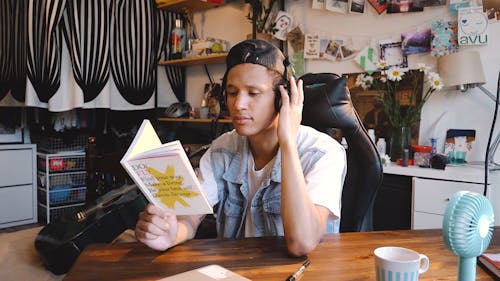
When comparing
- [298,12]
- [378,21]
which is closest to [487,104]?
[378,21]

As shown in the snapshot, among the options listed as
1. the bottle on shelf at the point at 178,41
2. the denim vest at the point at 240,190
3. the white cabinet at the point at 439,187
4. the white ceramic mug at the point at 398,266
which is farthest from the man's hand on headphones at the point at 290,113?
the bottle on shelf at the point at 178,41

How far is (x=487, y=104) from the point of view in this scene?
7.04ft

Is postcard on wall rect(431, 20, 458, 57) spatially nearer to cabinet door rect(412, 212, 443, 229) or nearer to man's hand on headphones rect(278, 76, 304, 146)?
cabinet door rect(412, 212, 443, 229)

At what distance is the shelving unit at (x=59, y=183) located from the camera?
10.7 ft

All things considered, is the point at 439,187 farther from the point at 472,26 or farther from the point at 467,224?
the point at 467,224

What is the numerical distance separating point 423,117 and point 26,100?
2701 mm

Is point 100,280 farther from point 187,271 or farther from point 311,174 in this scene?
point 311,174

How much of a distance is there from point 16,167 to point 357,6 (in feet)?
9.70

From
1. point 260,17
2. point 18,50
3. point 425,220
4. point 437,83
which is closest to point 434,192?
point 425,220

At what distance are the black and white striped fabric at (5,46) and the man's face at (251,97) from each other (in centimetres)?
263

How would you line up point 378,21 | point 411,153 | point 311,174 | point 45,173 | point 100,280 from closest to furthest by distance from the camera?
point 100,280 < point 311,174 < point 411,153 < point 378,21 < point 45,173

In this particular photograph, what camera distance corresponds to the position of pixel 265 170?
119 centimetres

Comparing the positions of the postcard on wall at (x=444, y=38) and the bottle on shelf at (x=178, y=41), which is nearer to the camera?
the postcard on wall at (x=444, y=38)

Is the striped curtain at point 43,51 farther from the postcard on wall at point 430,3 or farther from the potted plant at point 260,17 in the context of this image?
the postcard on wall at point 430,3
